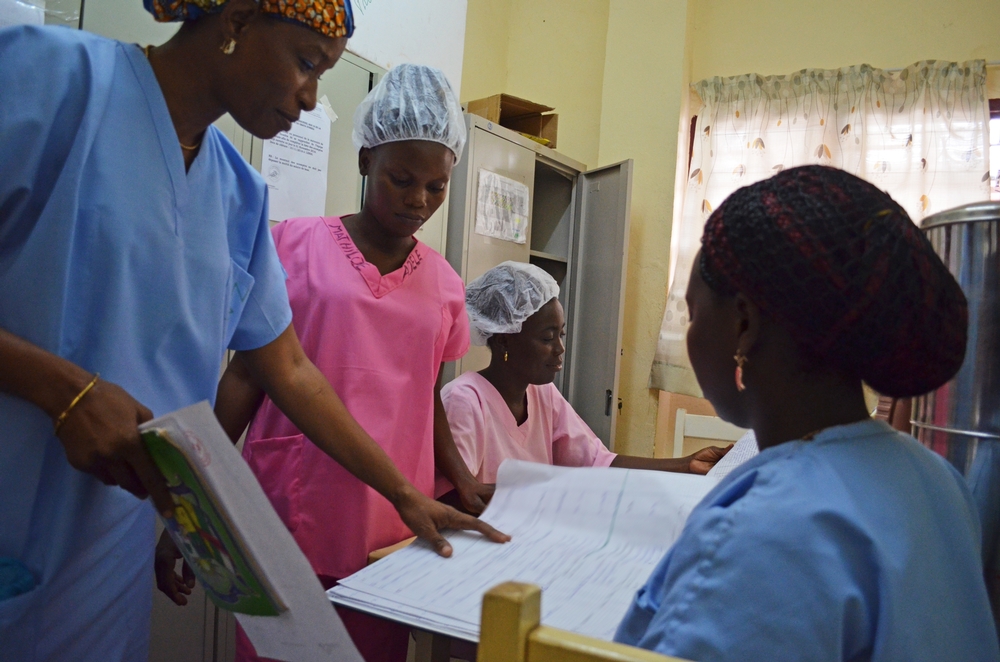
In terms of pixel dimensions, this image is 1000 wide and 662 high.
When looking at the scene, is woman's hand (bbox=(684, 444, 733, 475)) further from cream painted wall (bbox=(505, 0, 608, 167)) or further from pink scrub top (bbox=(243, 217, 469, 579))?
cream painted wall (bbox=(505, 0, 608, 167))

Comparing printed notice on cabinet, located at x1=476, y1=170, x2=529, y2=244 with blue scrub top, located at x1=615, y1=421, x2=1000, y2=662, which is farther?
printed notice on cabinet, located at x1=476, y1=170, x2=529, y2=244

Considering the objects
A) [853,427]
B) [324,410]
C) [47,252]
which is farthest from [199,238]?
[853,427]

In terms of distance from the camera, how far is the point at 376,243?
142 cm

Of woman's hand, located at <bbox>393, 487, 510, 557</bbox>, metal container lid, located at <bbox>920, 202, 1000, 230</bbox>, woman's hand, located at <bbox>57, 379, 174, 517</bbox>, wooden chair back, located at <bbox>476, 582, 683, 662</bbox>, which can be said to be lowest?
woman's hand, located at <bbox>393, 487, 510, 557</bbox>

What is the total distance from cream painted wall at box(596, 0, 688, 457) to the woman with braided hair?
2.68 meters

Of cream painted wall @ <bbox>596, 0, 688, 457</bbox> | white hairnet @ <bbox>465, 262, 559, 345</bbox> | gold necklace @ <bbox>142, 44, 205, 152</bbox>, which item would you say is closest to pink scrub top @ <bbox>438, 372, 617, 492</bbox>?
white hairnet @ <bbox>465, 262, 559, 345</bbox>

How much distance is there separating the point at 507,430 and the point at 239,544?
1228 mm

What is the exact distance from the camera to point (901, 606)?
51 cm

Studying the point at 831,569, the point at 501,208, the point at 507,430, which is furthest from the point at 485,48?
the point at 831,569

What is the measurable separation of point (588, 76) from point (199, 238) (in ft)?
9.86

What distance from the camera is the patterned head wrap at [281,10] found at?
809mm

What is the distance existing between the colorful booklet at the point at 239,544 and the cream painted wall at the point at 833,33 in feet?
10.9

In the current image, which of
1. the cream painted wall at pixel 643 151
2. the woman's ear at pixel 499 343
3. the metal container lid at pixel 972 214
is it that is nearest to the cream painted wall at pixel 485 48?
the cream painted wall at pixel 643 151

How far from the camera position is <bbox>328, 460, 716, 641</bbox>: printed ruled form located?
0.88m
